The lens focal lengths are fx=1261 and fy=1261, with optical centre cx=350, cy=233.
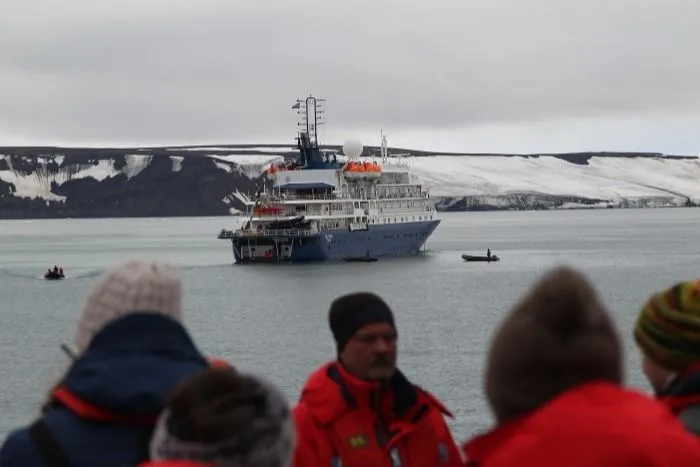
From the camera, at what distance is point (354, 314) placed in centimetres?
455

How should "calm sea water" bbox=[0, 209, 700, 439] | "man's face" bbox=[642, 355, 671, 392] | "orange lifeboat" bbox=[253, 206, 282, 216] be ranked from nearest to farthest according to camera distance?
"man's face" bbox=[642, 355, 671, 392] → "calm sea water" bbox=[0, 209, 700, 439] → "orange lifeboat" bbox=[253, 206, 282, 216]

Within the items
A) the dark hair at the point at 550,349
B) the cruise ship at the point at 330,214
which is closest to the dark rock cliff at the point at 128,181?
the cruise ship at the point at 330,214

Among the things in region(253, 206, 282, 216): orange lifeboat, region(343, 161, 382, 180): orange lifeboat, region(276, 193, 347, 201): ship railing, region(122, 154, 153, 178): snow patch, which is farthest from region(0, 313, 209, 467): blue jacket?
region(122, 154, 153, 178): snow patch

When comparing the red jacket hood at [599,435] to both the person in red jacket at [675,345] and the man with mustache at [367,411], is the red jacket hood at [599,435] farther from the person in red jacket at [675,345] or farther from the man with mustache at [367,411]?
the man with mustache at [367,411]

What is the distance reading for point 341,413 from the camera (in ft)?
14.8

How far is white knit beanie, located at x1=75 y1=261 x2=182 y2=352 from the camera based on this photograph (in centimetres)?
332

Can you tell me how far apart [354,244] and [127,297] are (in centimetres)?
5884

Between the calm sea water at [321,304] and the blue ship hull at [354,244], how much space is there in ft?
4.92

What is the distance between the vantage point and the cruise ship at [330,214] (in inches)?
2367

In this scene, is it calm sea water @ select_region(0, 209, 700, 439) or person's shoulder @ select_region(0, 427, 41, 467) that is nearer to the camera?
person's shoulder @ select_region(0, 427, 41, 467)

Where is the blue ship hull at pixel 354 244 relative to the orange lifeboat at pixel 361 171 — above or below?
below

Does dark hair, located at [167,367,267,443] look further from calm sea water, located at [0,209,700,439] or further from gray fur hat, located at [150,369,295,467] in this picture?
calm sea water, located at [0,209,700,439]

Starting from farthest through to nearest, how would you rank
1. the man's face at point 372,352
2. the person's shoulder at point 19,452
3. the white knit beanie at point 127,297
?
the man's face at point 372,352 < the white knit beanie at point 127,297 < the person's shoulder at point 19,452

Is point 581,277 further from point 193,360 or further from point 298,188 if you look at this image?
point 298,188
